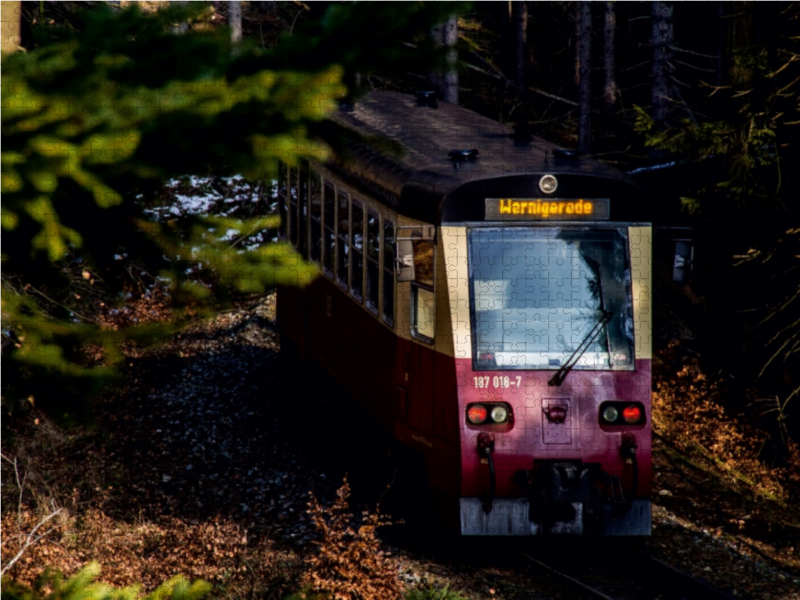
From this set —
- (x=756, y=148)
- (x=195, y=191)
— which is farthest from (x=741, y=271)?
(x=195, y=191)

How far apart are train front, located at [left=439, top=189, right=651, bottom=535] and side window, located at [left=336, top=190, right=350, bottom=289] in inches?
101

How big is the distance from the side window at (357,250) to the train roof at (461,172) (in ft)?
1.01

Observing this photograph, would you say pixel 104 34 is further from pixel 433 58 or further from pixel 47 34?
pixel 433 58

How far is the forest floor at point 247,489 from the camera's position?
876 centimetres

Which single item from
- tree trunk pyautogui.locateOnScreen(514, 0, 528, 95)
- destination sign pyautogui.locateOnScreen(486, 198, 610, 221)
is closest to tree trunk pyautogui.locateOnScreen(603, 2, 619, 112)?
tree trunk pyautogui.locateOnScreen(514, 0, 528, 95)

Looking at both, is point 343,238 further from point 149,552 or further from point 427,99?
point 149,552

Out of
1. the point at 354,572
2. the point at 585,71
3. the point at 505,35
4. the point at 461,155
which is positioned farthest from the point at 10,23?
the point at 505,35

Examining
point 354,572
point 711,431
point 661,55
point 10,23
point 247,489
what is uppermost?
point 10,23

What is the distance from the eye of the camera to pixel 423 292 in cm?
884

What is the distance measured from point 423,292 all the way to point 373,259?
1.16 m

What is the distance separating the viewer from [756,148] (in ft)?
41.0

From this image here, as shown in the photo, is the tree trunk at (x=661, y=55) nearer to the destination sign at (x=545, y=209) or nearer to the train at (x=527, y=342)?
the train at (x=527, y=342)

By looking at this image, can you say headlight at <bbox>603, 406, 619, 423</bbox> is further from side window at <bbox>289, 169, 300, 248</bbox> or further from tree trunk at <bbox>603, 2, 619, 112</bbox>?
tree trunk at <bbox>603, 2, 619, 112</bbox>

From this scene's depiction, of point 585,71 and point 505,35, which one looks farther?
point 505,35
